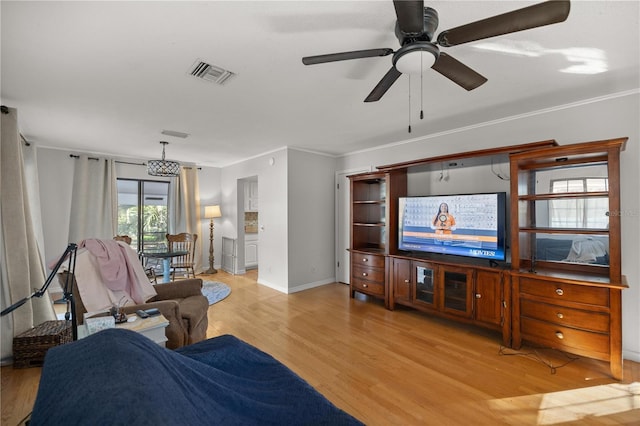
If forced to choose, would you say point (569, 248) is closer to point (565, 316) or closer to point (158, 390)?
point (565, 316)

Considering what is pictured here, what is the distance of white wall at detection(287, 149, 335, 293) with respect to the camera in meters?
4.71

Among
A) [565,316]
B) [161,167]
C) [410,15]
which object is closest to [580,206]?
[565,316]

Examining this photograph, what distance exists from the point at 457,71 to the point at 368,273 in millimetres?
3072

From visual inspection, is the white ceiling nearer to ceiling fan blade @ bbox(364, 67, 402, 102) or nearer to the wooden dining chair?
ceiling fan blade @ bbox(364, 67, 402, 102)

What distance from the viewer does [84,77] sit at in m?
2.27

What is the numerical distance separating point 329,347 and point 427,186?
2578 millimetres

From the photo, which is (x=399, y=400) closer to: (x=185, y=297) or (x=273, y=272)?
(x=185, y=297)

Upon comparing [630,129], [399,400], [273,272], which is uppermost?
[630,129]

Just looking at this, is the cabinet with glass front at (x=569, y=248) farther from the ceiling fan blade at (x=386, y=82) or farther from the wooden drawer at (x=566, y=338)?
the ceiling fan blade at (x=386, y=82)

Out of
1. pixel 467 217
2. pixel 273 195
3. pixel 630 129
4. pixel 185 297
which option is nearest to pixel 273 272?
pixel 273 195

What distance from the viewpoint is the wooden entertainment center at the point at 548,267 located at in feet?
7.60

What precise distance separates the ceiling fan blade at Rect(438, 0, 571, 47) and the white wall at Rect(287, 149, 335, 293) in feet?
11.4

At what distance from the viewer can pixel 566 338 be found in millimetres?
2457

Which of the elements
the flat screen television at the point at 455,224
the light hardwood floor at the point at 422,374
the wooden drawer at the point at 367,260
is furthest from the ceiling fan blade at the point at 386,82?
the wooden drawer at the point at 367,260
